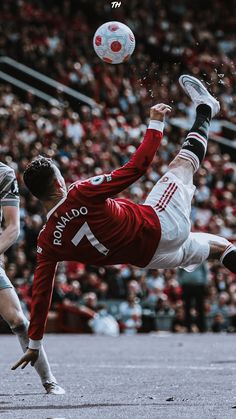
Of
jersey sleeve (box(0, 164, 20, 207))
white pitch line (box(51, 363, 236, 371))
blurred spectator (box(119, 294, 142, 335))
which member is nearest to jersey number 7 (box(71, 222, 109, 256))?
jersey sleeve (box(0, 164, 20, 207))

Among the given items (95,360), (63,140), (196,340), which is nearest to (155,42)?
(63,140)

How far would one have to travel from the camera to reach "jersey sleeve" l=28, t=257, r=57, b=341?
7562 millimetres

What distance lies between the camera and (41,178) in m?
7.25

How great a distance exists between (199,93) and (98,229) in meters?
1.78

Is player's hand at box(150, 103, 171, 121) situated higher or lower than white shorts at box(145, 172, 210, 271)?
higher

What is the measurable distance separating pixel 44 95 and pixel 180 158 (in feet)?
53.6

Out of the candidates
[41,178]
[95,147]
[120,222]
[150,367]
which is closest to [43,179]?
[41,178]

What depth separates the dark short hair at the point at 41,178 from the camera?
7.26 meters

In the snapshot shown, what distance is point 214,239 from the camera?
809 cm

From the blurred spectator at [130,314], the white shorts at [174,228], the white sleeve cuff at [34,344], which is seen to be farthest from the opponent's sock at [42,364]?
the blurred spectator at [130,314]

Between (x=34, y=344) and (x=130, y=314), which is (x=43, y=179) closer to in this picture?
(x=34, y=344)

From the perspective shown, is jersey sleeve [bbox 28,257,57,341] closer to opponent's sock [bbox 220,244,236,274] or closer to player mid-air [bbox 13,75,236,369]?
player mid-air [bbox 13,75,236,369]

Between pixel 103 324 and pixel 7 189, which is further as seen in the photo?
pixel 103 324

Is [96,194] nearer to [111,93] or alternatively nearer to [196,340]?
[196,340]
